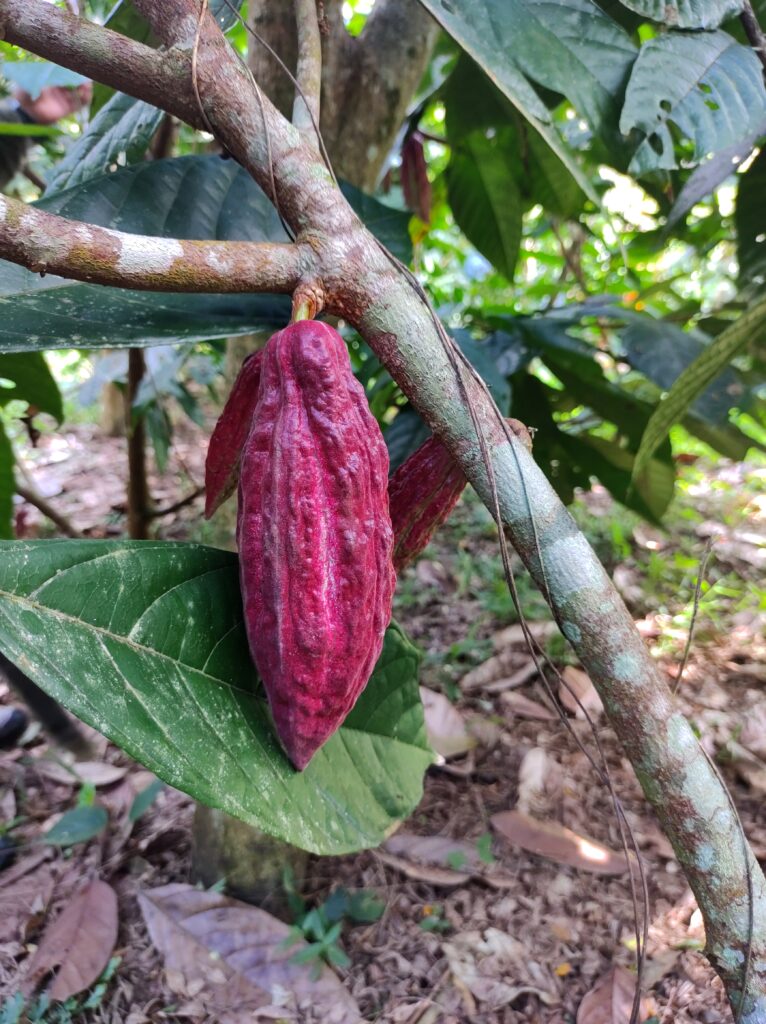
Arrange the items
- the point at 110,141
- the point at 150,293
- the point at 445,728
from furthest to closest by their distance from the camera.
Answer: the point at 445,728 < the point at 110,141 < the point at 150,293

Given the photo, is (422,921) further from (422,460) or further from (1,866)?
(422,460)

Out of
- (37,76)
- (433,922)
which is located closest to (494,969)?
(433,922)

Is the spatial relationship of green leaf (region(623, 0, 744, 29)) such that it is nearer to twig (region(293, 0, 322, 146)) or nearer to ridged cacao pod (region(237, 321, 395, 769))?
twig (region(293, 0, 322, 146))

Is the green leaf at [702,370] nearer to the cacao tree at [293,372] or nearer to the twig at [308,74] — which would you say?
the cacao tree at [293,372]

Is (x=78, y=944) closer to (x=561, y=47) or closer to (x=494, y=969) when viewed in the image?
(x=494, y=969)

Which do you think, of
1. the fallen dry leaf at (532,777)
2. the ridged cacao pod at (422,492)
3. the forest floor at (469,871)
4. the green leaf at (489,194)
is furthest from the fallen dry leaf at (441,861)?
the green leaf at (489,194)

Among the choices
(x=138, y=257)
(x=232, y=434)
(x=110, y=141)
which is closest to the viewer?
(x=138, y=257)

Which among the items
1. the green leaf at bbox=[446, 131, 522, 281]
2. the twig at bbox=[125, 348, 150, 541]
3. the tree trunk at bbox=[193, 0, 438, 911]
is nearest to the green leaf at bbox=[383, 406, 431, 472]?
the tree trunk at bbox=[193, 0, 438, 911]
